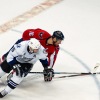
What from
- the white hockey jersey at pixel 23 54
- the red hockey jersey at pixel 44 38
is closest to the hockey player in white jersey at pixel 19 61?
the white hockey jersey at pixel 23 54

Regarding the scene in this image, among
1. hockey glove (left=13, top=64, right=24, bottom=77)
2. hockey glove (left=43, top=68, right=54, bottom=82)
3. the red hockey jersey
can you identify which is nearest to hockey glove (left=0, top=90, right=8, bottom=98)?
hockey glove (left=13, top=64, right=24, bottom=77)

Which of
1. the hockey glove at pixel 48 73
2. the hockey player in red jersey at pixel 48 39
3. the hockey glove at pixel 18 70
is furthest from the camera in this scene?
the hockey glove at pixel 48 73

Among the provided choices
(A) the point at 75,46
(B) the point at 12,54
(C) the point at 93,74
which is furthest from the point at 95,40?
(B) the point at 12,54

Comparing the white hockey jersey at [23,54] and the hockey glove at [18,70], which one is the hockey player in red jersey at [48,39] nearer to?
the white hockey jersey at [23,54]

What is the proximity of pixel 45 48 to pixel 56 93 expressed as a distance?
0.48 metres

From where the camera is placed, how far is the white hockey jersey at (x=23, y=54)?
2.64m

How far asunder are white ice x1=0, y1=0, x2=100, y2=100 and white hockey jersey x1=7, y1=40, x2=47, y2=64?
373 mm

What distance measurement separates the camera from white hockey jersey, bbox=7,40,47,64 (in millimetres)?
2641

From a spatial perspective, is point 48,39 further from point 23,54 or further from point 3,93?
point 3,93

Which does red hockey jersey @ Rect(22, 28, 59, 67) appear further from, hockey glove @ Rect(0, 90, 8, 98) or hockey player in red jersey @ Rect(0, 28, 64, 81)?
hockey glove @ Rect(0, 90, 8, 98)

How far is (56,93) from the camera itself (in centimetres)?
299

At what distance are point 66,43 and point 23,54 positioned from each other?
1222 millimetres

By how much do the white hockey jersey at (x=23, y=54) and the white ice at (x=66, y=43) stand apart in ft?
1.22

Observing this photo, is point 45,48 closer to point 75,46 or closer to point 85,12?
point 75,46
